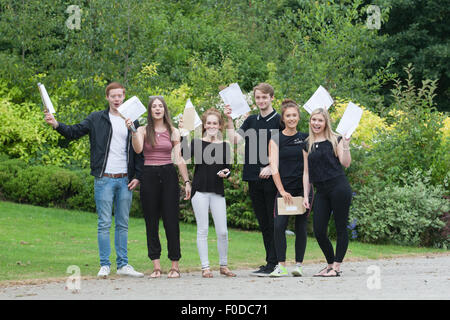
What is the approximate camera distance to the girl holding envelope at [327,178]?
824 centimetres

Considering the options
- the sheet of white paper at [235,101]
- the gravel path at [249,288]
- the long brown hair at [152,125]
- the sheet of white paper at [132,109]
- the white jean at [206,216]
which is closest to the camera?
the gravel path at [249,288]

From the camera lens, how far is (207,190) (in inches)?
333

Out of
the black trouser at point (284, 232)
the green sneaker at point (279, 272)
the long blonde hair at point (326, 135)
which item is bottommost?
the green sneaker at point (279, 272)

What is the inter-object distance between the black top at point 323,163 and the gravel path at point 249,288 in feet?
3.85

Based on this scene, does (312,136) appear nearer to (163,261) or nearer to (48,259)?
(163,261)

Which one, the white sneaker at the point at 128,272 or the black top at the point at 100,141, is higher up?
the black top at the point at 100,141

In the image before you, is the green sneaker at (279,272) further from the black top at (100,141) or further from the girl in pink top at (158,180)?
the black top at (100,141)

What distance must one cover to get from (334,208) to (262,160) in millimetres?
1021

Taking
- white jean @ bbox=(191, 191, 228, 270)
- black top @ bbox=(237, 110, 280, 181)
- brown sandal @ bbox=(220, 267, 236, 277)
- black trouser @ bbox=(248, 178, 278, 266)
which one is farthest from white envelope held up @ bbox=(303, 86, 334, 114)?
brown sandal @ bbox=(220, 267, 236, 277)

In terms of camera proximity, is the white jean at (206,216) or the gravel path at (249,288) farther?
the white jean at (206,216)

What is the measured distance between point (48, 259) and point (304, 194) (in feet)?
13.3

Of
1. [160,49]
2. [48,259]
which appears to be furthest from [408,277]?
[160,49]

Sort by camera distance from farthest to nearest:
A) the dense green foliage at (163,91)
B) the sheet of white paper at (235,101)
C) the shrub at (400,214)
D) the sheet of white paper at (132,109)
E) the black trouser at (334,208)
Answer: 1. the dense green foliage at (163,91)
2. the shrub at (400,214)
3. the sheet of white paper at (235,101)
4. the black trouser at (334,208)
5. the sheet of white paper at (132,109)

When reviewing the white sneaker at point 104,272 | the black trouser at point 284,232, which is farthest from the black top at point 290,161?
the white sneaker at point 104,272
